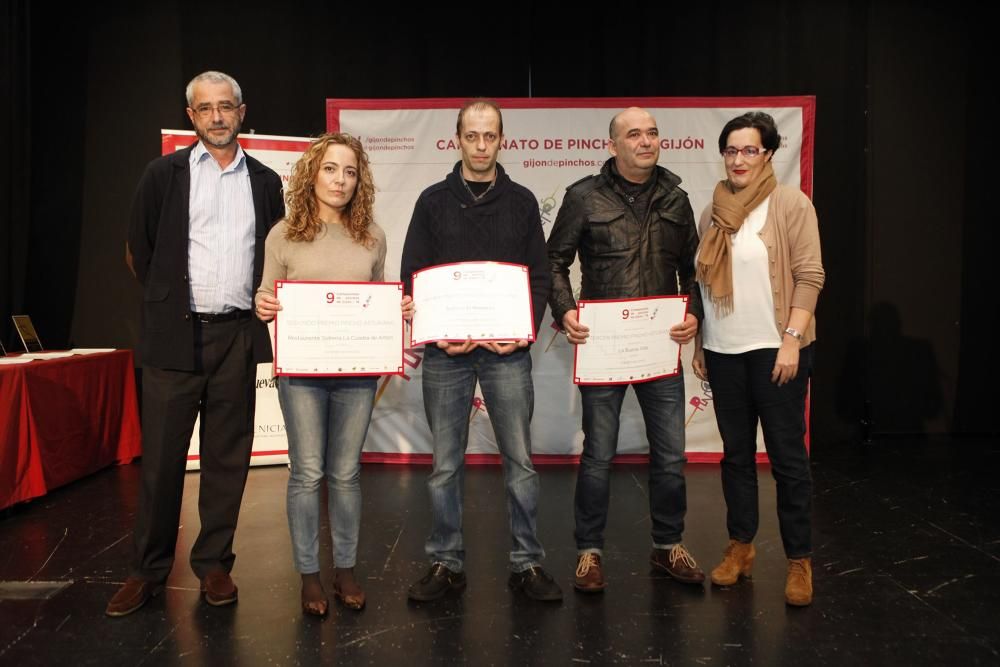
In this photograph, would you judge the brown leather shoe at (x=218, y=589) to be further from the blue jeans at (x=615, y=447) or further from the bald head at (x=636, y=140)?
the bald head at (x=636, y=140)

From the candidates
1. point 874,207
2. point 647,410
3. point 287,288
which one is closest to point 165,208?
point 287,288

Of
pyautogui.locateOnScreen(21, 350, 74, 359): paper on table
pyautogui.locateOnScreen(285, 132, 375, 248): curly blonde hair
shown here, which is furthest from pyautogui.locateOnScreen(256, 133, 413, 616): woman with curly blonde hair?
pyautogui.locateOnScreen(21, 350, 74, 359): paper on table

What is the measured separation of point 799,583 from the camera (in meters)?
2.46

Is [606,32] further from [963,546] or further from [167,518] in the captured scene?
[167,518]

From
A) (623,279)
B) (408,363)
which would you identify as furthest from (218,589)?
(408,363)

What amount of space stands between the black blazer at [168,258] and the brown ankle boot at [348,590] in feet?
2.47

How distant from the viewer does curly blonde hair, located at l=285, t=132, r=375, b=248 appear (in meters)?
2.29

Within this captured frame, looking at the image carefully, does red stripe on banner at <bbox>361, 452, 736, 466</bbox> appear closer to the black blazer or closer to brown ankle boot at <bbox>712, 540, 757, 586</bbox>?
brown ankle boot at <bbox>712, 540, 757, 586</bbox>

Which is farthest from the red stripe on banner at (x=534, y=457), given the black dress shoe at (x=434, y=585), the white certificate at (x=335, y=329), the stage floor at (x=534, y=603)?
the white certificate at (x=335, y=329)

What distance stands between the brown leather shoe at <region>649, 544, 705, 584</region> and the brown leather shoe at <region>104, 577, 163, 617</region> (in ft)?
5.76

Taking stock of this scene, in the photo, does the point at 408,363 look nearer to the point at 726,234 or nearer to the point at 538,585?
the point at 538,585

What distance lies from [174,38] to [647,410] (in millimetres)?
4326

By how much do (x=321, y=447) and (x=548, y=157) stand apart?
2.80 meters

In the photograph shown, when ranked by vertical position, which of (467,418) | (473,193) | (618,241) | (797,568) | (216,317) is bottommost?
(797,568)
